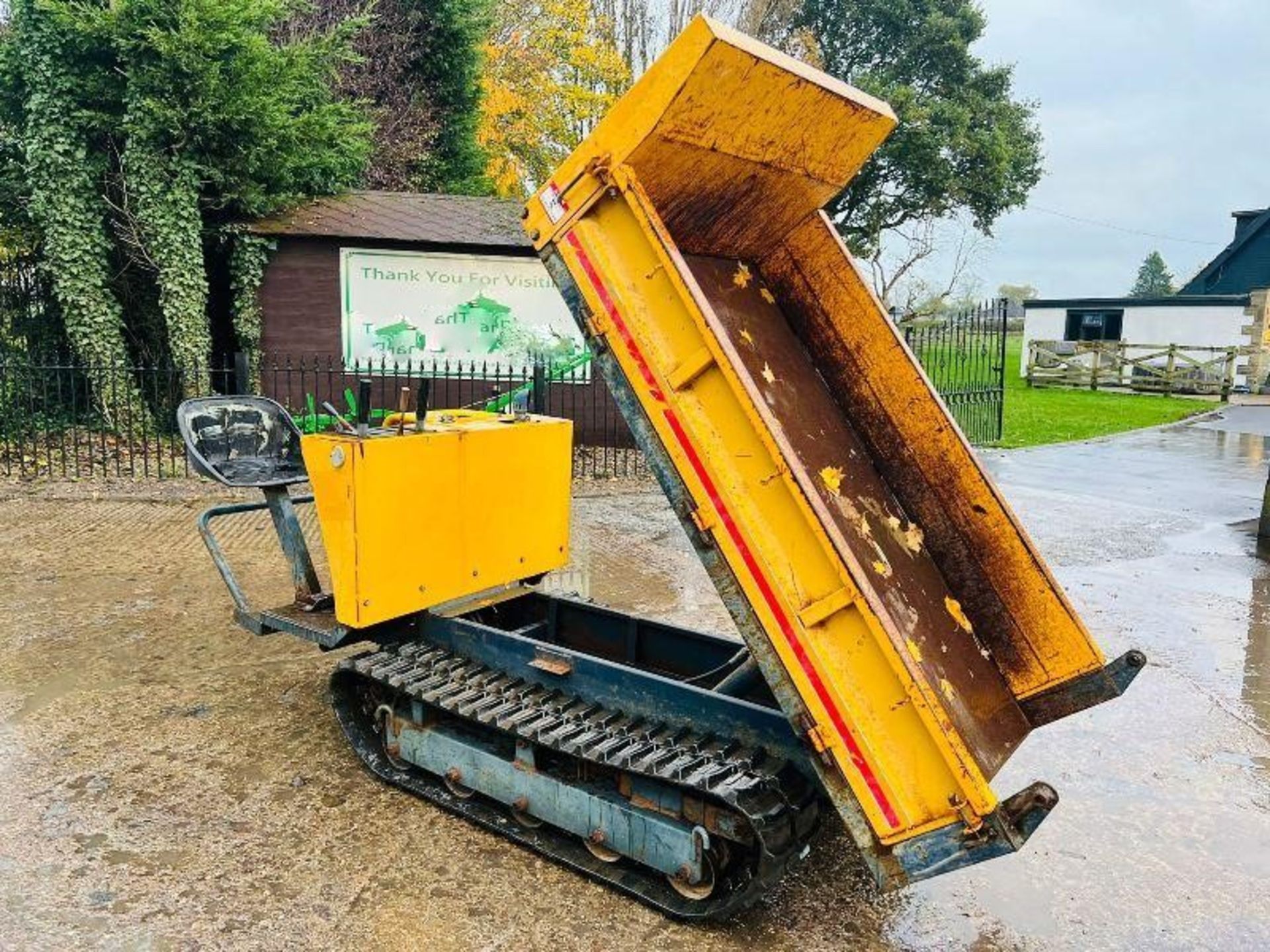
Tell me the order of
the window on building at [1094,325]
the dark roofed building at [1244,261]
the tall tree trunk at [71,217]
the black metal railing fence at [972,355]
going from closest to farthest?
the tall tree trunk at [71,217]
the black metal railing fence at [972,355]
the window on building at [1094,325]
the dark roofed building at [1244,261]

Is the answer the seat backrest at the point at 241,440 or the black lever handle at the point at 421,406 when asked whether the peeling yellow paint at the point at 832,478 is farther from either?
the seat backrest at the point at 241,440

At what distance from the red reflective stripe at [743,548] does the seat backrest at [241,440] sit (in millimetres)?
1988

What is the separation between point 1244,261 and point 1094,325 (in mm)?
7800

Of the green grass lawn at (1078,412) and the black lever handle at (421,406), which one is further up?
the black lever handle at (421,406)

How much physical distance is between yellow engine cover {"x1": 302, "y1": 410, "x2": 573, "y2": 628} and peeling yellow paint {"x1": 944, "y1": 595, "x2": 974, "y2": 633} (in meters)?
1.88

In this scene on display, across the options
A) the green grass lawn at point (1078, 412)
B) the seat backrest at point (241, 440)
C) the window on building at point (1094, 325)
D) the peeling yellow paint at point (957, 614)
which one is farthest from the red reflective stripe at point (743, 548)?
the window on building at point (1094, 325)

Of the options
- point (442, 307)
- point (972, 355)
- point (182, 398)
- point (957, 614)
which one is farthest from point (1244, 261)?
point (957, 614)

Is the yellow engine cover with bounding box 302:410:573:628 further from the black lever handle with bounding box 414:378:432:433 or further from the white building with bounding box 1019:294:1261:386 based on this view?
the white building with bounding box 1019:294:1261:386

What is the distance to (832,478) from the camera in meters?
3.52

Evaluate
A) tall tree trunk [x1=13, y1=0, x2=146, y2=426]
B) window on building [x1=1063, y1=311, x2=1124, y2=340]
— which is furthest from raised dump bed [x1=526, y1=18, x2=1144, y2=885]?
window on building [x1=1063, y1=311, x2=1124, y2=340]

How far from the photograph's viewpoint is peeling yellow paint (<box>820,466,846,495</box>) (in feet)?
11.4

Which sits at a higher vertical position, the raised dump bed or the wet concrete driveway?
the raised dump bed

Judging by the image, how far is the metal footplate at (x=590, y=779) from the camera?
3.12 meters

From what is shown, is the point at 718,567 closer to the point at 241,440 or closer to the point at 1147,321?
the point at 241,440
